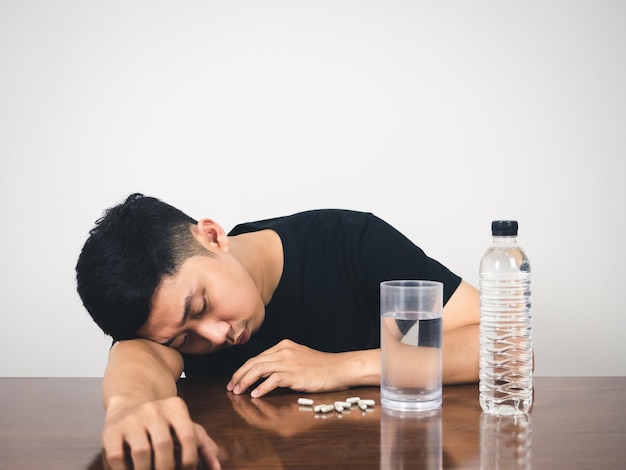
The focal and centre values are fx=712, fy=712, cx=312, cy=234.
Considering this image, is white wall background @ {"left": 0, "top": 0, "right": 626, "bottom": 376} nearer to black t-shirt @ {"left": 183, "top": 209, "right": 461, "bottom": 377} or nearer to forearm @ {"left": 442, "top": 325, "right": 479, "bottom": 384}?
black t-shirt @ {"left": 183, "top": 209, "right": 461, "bottom": 377}

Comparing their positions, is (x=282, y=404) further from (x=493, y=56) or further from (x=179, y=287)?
(x=493, y=56)

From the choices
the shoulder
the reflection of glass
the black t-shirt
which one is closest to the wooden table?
the reflection of glass

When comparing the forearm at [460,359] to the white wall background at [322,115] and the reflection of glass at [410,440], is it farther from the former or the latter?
the white wall background at [322,115]

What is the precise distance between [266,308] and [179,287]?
39 centimetres

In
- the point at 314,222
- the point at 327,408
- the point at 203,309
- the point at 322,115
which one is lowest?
the point at 327,408

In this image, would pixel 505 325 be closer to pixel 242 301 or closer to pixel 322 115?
pixel 242 301

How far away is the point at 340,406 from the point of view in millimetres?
1104

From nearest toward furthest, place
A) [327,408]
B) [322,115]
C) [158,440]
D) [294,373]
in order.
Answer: [158,440]
[327,408]
[294,373]
[322,115]

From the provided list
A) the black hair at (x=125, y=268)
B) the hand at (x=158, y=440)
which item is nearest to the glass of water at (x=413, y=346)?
the hand at (x=158, y=440)

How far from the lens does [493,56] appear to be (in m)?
2.46

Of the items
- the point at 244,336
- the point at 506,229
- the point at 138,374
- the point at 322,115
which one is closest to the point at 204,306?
the point at 244,336

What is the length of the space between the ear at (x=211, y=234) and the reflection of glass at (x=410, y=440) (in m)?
0.52

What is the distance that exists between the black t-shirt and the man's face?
0.69 ft

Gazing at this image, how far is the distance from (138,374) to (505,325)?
23.9 inches
